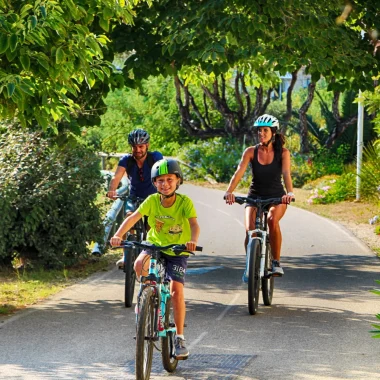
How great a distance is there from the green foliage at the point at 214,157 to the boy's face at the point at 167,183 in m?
28.6

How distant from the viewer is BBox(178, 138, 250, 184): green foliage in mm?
36938

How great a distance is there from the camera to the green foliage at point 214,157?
36938 mm

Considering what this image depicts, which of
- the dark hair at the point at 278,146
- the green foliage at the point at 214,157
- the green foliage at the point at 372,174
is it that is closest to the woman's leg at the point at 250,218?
the dark hair at the point at 278,146

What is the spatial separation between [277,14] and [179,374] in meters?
6.92

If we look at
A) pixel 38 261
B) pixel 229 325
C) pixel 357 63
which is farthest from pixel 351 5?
pixel 229 325

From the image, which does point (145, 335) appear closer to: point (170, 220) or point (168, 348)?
point (168, 348)

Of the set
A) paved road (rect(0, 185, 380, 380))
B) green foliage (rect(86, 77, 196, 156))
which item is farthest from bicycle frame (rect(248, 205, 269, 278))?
green foliage (rect(86, 77, 196, 156))

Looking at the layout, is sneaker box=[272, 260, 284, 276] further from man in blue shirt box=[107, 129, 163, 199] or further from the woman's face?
man in blue shirt box=[107, 129, 163, 199]

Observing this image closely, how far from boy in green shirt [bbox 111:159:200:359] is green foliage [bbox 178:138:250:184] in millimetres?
28504

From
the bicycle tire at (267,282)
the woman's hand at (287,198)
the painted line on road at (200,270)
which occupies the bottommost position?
the painted line on road at (200,270)

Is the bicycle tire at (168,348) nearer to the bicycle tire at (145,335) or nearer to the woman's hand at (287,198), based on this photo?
the bicycle tire at (145,335)

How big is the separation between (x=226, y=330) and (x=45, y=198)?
4.63 m

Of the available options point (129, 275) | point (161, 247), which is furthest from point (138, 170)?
point (161, 247)

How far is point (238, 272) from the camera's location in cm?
1406
